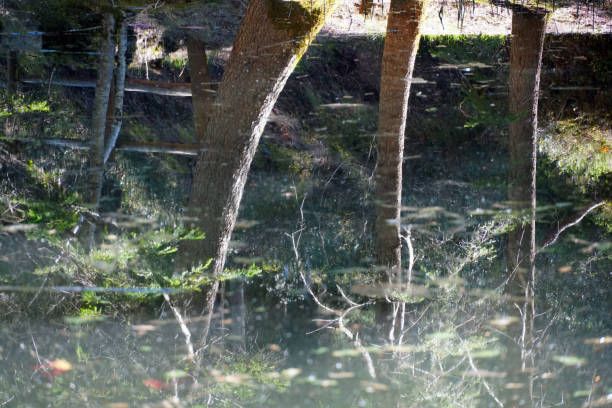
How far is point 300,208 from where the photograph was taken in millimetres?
2148

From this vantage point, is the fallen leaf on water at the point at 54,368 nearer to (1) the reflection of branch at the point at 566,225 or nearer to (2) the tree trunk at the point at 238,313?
(2) the tree trunk at the point at 238,313

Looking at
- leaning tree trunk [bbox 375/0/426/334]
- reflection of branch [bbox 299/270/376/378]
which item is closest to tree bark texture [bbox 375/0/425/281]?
leaning tree trunk [bbox 375/0/426/334]

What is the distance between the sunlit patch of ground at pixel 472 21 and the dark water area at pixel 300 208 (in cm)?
3

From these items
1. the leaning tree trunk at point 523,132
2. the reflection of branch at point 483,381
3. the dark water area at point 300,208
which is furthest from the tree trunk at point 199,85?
the reflection of branch at point 483,381

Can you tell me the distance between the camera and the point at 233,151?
2.07 meters

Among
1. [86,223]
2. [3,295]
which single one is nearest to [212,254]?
[86,223]

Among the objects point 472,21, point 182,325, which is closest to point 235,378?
point 182,325

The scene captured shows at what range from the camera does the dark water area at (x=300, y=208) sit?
120 centimetres

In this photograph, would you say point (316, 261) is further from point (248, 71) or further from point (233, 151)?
point (248, 71)

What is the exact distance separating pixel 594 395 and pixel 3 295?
1.58 metres

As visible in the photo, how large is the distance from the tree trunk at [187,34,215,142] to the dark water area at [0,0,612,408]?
2 centimetres

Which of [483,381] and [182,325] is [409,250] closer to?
[483,381]

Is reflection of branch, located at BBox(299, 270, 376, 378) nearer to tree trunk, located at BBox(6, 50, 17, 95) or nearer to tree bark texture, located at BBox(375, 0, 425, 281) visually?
tree bark texture, located at BBox(375, 0, 425, 281)

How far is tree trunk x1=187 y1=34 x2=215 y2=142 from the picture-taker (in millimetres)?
2555
